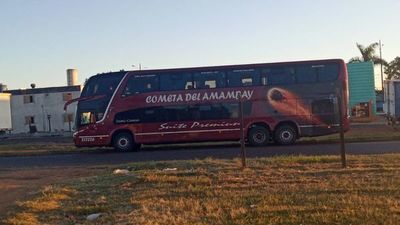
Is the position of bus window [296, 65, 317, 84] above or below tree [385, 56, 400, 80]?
below

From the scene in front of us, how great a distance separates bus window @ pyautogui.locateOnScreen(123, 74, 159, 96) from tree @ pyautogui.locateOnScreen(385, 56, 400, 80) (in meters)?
59.3

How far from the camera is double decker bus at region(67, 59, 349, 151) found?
84.3ft

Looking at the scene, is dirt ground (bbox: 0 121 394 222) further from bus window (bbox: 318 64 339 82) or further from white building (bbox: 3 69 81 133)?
white building (bbox: 3 69 81 133)

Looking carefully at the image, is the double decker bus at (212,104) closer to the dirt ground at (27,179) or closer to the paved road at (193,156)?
the paved road at (193,156)

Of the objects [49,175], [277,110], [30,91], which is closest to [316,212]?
[49,175]

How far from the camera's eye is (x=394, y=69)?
81.6 meters

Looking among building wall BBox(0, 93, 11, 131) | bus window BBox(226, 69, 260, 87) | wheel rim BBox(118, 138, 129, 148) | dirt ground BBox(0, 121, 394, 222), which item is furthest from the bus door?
building wall BBox(0, 93, 11, 131)

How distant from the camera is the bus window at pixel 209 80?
1025 inches

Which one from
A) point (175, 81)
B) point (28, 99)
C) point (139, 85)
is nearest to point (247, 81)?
point (175, 81)

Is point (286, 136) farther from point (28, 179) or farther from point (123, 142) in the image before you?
point (28, 179)

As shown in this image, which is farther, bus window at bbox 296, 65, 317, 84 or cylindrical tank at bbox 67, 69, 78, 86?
cylindrical tank at bbox 67, 69, 78, 86

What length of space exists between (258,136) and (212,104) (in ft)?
8.37

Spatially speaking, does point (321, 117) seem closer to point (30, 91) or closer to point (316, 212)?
point (316, 212)

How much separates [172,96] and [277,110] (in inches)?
190
